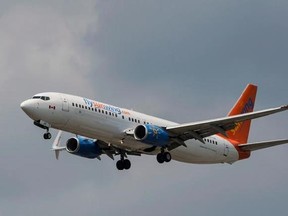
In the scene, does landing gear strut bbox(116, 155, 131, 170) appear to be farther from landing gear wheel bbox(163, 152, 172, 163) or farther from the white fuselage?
landing gear wheel bbox(163, 152, 172, 163)

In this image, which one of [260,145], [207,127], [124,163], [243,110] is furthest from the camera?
[243,110]

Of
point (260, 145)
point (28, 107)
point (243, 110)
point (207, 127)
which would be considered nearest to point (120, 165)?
point (207, 127)

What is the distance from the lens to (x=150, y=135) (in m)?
91.2

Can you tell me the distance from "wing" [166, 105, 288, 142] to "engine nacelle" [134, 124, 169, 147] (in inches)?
66.2

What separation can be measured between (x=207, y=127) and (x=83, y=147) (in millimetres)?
11398

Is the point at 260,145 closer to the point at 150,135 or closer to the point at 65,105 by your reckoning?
the point at 150,135

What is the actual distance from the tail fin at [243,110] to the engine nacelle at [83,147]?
13.4 m

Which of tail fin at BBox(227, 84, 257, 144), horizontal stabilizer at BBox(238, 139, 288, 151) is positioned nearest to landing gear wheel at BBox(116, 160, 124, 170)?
horizontal stabilizer at BBox(238, 139, 288, 151)

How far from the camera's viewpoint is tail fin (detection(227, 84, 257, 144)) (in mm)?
104750

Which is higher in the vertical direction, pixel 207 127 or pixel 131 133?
pixel 207 127

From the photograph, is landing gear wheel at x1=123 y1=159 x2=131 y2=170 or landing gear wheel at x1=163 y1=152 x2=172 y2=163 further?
landing gear wheel at x1=123 y1=159 x2=131 y2=170

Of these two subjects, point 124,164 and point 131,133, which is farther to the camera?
point 124,164

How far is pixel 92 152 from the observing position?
9756 centimetres

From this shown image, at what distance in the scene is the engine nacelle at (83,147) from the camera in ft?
319
